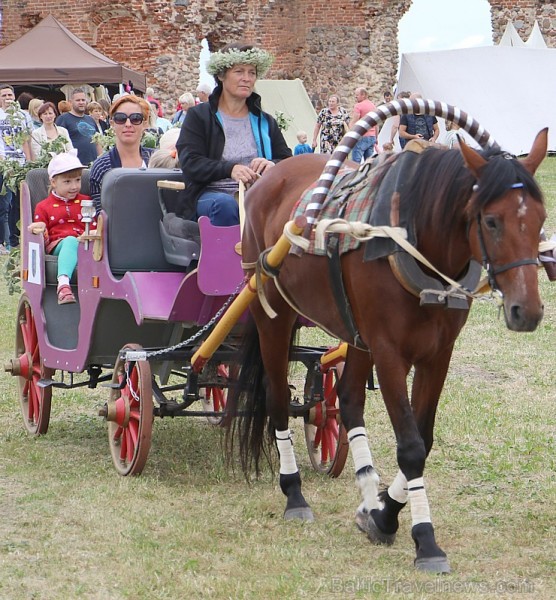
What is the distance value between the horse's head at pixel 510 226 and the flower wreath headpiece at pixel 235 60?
6.72 feet

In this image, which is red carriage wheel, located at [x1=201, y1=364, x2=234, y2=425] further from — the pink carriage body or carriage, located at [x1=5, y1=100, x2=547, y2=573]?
the pink carriage body

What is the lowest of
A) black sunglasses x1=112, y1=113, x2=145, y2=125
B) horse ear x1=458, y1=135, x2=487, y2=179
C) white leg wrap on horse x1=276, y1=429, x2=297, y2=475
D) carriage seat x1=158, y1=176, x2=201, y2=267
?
white leg wrap on horse x1=276, y1=429, x2=297, y2=475

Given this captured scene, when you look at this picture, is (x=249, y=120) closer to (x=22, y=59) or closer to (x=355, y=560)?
(x=355, y=560)

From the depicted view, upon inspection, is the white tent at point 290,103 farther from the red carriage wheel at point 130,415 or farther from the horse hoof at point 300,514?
the horse hoof at point 300,514

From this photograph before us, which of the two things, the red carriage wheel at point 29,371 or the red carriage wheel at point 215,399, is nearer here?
the red carriage wheel at point 29,371

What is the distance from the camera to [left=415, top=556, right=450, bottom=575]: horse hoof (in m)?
3.91

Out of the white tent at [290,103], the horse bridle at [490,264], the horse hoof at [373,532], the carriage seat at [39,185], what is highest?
the horse bridle at [490,264]

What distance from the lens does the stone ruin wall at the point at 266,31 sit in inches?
969

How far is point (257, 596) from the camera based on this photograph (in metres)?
3.68

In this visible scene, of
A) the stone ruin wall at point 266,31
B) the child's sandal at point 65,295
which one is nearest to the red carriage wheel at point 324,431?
the child's sandal at point 65,295

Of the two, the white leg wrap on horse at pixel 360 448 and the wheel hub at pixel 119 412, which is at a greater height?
the white leg wrap on horse at pixel 360 448

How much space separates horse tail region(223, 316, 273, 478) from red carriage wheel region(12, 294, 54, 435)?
1.37m

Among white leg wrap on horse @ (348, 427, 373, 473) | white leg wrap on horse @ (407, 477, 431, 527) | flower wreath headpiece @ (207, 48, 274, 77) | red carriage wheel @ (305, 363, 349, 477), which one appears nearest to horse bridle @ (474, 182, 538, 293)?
white leg wrap on horse @ (407, 477, 431, 527)

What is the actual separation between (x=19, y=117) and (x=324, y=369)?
6227 mm
